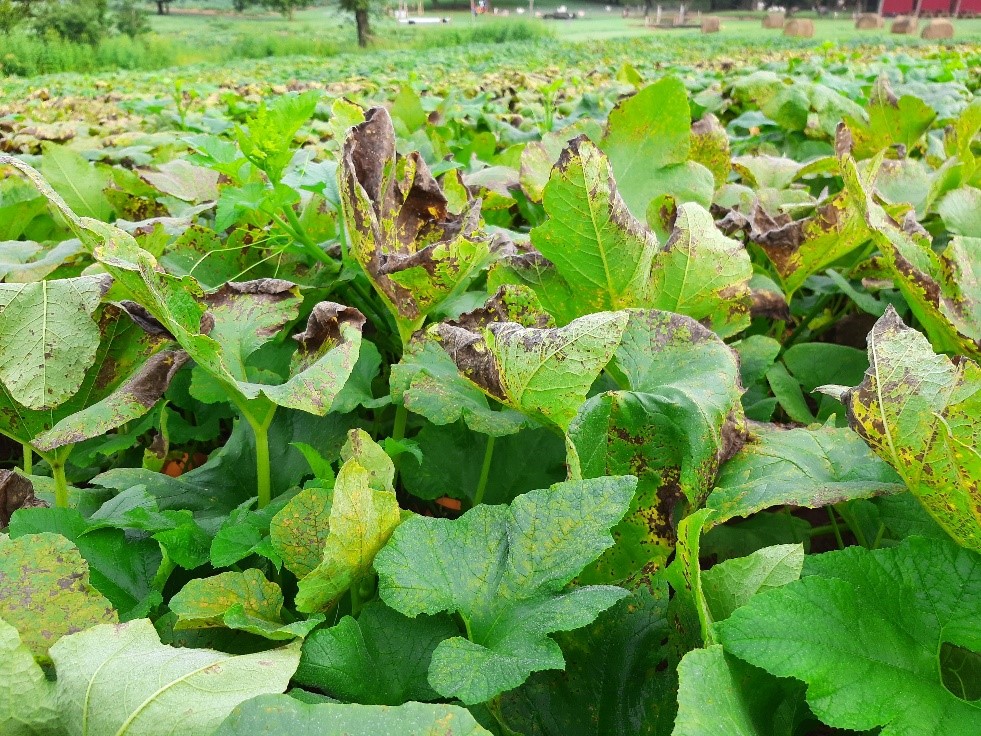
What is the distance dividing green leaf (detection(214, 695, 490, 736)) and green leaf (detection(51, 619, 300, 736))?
0.10 feet

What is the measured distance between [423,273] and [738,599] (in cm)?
42

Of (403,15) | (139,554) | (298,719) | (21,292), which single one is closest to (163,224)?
(21,292)

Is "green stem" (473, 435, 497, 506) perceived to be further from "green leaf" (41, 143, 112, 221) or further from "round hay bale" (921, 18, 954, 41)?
"round hay bale" (921, 18, 954, 41)

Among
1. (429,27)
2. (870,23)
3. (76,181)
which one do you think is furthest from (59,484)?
(429,27)

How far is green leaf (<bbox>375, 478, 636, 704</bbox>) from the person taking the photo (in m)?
0.51

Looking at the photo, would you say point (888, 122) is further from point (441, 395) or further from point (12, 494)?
point (12, 494)

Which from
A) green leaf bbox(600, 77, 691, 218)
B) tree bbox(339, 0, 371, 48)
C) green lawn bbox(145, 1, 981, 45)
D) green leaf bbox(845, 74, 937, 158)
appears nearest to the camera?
green leaf bbox(600, 77, 691, 218)

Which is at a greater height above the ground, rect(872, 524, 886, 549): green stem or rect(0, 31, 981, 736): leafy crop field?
rect(0, 31, 981, 736): leafy crop field

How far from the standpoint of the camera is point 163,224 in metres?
1.07

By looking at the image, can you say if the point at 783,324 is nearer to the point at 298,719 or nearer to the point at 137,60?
the point at 298,719

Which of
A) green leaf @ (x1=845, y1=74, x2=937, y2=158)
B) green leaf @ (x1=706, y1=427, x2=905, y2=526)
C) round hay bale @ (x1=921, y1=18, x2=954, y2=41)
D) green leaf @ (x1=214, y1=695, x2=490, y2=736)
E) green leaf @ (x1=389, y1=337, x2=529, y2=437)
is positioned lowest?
green leaf @ (x1=214, y1=695, x2=490, y2=736)

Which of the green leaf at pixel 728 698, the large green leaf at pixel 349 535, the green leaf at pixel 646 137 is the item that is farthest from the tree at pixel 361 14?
the green leaf at pixel 728 698

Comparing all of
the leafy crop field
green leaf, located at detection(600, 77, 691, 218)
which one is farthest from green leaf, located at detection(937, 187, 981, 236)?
green leaf, located at detection(600, 77, 691, 218)

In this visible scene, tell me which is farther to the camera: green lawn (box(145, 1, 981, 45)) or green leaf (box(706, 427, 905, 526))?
green lawn (box(145, 1, 981, 45))
